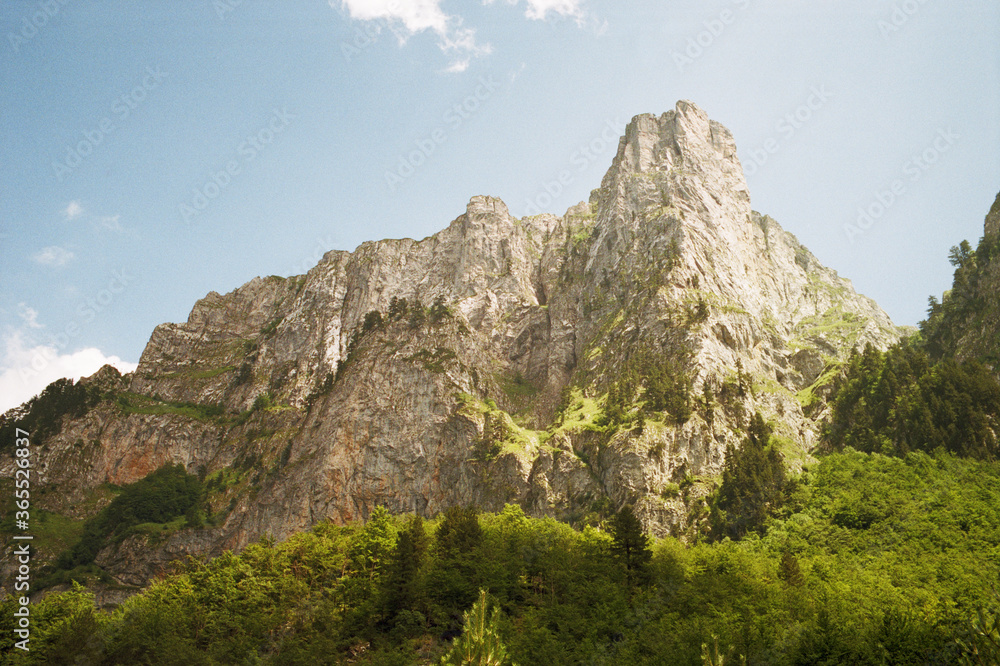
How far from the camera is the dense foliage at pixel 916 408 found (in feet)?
212

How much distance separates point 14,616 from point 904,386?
85.1m

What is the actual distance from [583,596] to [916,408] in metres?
46.5

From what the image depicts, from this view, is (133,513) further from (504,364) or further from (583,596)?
(583,596)

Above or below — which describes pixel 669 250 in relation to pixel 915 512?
above

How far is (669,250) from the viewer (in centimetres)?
10394

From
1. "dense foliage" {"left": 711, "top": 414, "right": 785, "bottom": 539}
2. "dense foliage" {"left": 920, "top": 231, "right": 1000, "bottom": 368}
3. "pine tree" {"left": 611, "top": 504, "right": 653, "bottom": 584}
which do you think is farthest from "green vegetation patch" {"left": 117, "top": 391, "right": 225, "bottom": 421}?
"dense foliage" {"left": 920, "top": 231, "right": 1000, "bottom": 368}

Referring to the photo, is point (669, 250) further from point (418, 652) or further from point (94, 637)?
point (94, 637)

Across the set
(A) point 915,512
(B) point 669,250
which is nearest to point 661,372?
(B) point 669,250

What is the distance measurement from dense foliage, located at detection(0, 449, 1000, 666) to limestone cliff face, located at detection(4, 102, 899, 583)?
20.3 metres

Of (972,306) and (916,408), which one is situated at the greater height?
(972,306)

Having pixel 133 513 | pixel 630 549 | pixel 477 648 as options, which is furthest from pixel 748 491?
pixel 133 513

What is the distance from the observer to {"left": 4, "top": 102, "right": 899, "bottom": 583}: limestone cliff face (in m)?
83.1

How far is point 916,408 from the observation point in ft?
229

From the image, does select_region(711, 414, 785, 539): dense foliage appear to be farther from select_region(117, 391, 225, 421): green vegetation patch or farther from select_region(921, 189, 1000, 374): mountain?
select_region(117, 391, 225, 421): green vegetation patch
